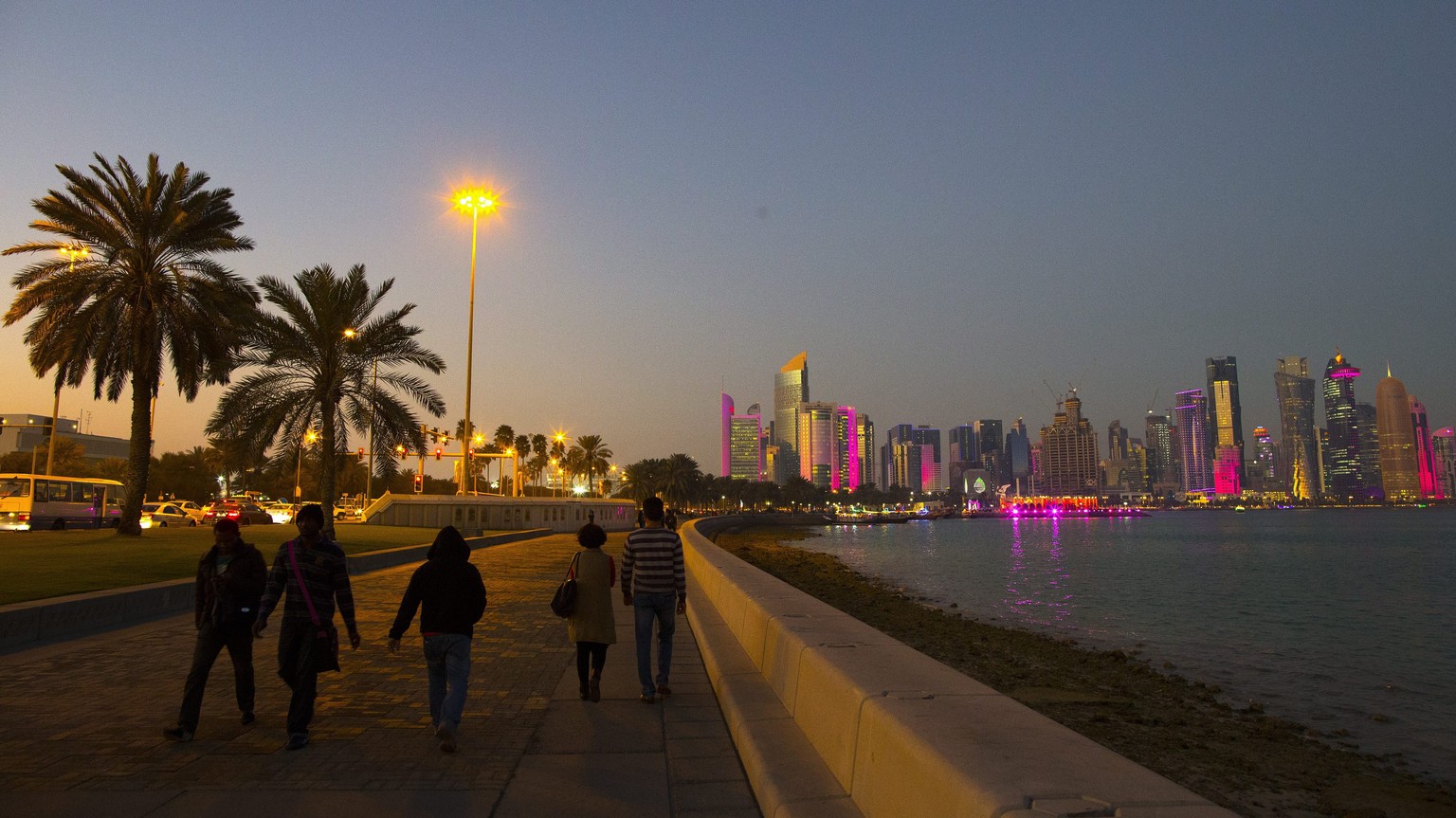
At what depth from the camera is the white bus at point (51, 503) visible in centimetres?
3253

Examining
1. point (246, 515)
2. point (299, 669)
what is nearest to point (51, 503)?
point (246, 515)

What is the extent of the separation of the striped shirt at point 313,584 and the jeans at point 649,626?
230cm

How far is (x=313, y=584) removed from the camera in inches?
246

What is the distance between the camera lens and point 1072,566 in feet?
160

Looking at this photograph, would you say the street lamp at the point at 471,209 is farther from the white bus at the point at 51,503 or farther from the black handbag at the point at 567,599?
the black handbag at the point at 567,599

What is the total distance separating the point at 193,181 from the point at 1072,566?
44.6 meters

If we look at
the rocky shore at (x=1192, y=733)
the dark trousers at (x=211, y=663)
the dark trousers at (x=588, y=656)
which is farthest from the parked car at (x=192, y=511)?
the dark trousers at (x=588, y=656)

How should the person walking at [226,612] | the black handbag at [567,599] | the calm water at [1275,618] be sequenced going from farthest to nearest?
the calm water at [1275,618]
the black handbag at [567,599]
the person walking at [226,612]

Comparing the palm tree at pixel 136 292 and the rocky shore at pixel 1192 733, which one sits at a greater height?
the palm tree at pixel 136 292

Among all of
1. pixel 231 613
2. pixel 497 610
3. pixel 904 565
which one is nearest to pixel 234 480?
pixel 904 565

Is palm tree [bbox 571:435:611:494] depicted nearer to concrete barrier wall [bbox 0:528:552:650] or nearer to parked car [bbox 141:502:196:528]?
parked car [bbox 141:502:196:528]

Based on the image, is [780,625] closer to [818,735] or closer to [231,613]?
[818,735]

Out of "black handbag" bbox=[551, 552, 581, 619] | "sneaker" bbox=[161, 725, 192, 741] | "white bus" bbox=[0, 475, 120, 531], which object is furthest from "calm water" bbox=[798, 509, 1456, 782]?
"white bus" bbox=[0, 475, 120, 531]

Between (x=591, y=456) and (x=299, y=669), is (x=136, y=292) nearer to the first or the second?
(x=299, y=669)
